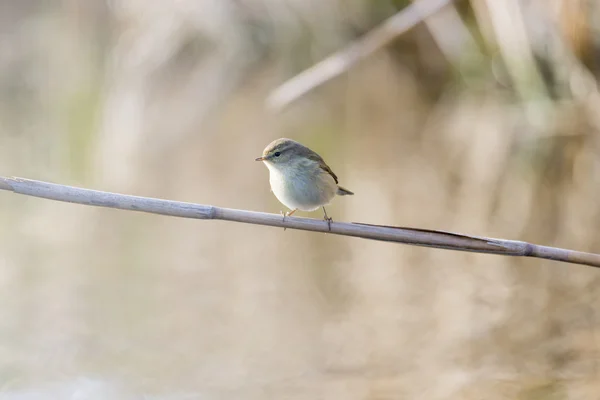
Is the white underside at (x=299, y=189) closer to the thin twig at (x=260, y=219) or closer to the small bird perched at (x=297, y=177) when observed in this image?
the small bird perched at (x=297, y=177)

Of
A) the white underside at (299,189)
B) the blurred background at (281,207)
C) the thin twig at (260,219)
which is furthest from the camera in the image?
the blurred background at (281,207)

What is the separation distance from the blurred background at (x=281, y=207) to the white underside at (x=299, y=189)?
553 mm

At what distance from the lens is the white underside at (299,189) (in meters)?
2.52

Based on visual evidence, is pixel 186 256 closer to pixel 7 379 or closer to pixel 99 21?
pixel 7 379

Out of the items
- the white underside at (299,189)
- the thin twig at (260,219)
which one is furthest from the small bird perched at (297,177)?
the thin twig at (260,219)

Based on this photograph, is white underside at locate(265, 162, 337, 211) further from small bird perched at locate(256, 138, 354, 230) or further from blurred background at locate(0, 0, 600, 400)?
blurred background at locate(0, 0, 600, 400)

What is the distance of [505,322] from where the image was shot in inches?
109

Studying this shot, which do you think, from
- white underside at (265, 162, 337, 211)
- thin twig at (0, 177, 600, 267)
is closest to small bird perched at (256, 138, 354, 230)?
white underside at (265, 162, 337, 211)

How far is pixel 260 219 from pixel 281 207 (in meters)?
2.25

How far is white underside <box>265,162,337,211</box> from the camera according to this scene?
2523 millimetres

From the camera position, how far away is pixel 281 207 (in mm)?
4184

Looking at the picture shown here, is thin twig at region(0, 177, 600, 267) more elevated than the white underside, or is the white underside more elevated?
the white underside

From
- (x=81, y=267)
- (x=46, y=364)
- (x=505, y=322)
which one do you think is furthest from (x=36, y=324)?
(x=505, y=322)

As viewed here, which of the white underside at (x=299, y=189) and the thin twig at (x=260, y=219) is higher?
the white underside at (x=299, y=189)
